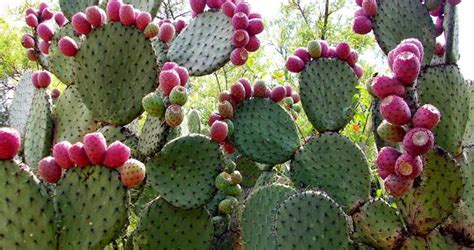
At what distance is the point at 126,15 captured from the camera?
2.31 m

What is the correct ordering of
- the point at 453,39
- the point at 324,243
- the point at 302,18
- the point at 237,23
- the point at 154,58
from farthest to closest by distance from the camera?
the point at 302,18 → the point at 237,23 → the point at 154,58 → the point at 453,39 → the point at 324,243

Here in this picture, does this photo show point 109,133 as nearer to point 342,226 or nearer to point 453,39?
point 342,226

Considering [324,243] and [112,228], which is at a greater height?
[112,228]

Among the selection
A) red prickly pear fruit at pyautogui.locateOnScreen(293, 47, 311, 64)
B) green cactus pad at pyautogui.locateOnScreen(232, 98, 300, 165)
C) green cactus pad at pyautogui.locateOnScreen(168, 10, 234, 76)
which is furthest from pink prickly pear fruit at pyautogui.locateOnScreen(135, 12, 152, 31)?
red prickly pear fruit at pyautogui.locateOnScreen(293, 47, 311, 64)

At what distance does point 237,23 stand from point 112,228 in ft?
3.44

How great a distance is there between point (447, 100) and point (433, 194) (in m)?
0.34

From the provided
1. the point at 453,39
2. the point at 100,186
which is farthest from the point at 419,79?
the point at 100,186

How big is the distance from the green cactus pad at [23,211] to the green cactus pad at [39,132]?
829 mm

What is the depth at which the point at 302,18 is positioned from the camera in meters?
8.95

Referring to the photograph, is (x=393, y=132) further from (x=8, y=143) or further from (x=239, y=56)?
(x=239, y=56)

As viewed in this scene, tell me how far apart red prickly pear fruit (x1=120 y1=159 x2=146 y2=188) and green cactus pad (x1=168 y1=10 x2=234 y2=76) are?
3.04 ft

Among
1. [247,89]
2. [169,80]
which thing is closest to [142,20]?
[169,80]

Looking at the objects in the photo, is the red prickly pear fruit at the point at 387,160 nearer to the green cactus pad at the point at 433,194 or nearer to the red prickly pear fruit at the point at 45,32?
the green cactus pad at the point at 433,194

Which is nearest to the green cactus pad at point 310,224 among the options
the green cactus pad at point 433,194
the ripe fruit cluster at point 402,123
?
the green cactus pad at point 433,194
